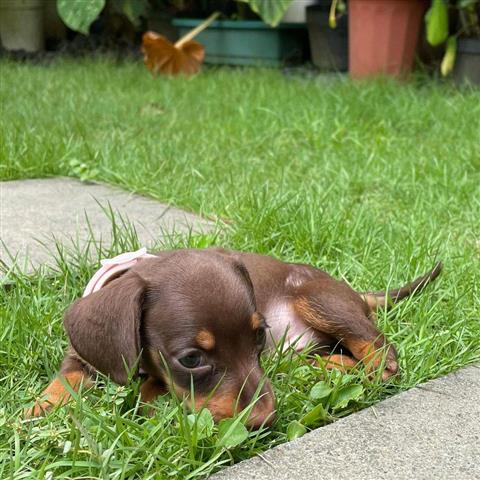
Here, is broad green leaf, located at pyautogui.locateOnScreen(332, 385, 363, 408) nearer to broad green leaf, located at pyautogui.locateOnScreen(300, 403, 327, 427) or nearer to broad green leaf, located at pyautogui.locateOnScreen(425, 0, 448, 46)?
broad green leaf, located at pyautogui.locateOnScreen(300, 403, 327, 427)

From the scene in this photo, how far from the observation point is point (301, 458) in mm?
1997

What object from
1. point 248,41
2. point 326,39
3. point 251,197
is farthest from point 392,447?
point 248,41

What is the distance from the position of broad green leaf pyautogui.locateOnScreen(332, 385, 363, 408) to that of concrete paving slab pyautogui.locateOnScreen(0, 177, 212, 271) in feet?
4.31

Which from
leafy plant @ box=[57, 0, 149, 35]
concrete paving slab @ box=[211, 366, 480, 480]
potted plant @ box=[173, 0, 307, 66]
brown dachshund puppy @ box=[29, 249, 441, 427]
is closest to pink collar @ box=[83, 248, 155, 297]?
brown dachshund puppy @ box=[29, 249, 441, 427]

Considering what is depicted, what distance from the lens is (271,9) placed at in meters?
7.83

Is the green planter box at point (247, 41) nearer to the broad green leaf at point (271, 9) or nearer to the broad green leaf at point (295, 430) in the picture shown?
the broad green leaf at point (271, 9)

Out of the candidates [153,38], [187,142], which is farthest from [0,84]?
[187,142]

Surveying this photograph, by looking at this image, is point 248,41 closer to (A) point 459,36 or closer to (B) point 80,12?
(B) point 80,12

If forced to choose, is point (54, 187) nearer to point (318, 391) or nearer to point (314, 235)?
point (314, 235)

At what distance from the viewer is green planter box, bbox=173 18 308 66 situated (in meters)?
9.04

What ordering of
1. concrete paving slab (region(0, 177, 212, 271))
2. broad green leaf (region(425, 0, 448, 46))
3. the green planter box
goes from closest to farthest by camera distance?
concrete paving slab (region(0, 177, 212, 271)) < broad green leaf (region(425, 0, 448, 46)) < the green planter box

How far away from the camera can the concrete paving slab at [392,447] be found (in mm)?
1957

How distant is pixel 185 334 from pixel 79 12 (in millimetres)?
6192

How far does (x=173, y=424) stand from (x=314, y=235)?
1.53 meters
